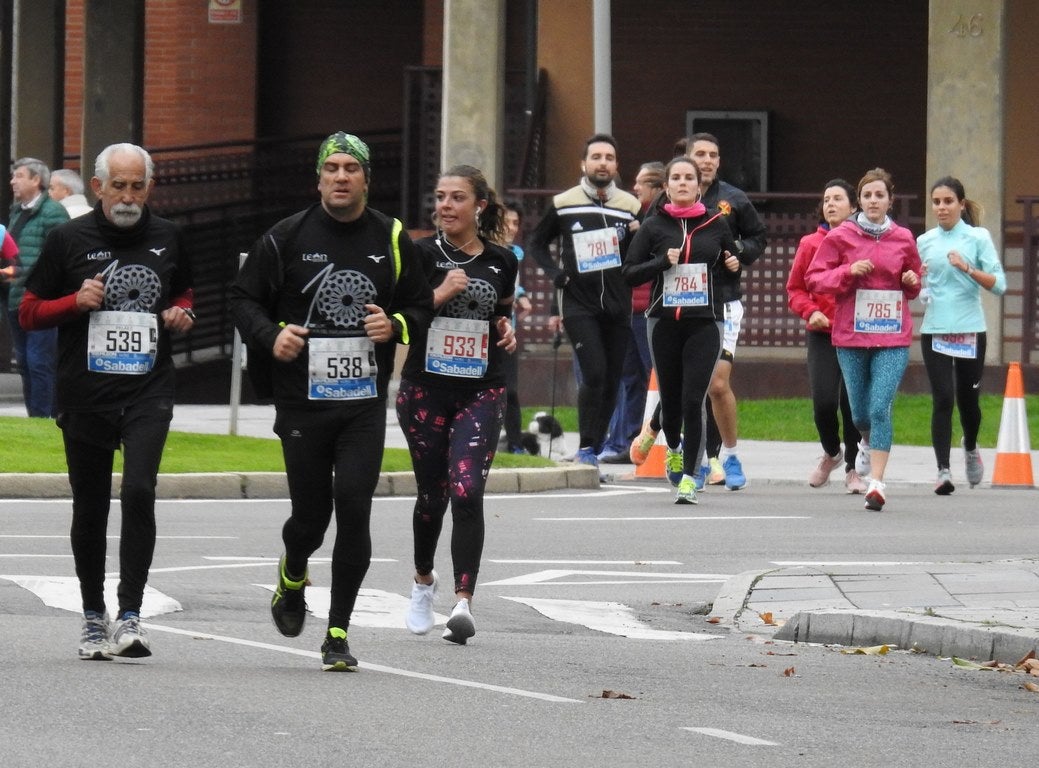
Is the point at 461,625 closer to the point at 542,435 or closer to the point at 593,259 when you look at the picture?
the point at 593,259

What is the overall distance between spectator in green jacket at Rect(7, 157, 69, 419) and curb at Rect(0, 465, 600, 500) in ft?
11.1

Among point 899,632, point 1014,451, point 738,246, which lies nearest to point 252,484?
point 738,246

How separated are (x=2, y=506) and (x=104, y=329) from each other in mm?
6305

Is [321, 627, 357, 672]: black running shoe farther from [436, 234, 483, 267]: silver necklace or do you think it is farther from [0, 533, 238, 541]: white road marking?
[0, 533, 238, 541]: white road marking

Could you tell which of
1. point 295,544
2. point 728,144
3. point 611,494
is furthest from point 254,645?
point 728,144

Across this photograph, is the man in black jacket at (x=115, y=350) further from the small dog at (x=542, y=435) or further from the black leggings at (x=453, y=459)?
the small dog at (x=542, y=435)

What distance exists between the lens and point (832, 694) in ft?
26.0

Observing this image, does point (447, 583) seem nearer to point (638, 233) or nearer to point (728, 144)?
point (638, 233)

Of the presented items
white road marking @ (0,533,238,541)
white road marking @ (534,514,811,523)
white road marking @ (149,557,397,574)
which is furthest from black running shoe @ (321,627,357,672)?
white road marking @ (534,514,811,523)

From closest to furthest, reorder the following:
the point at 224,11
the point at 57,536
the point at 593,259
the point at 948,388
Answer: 1. the point at 57,536
2. the point at 948,388
3. the point at 593,259
4. the point at 224,11

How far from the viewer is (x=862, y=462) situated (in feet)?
51.0

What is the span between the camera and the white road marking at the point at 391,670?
7664 millimetres

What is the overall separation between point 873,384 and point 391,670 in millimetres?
6756

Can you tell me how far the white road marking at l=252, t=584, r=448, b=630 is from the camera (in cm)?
967
